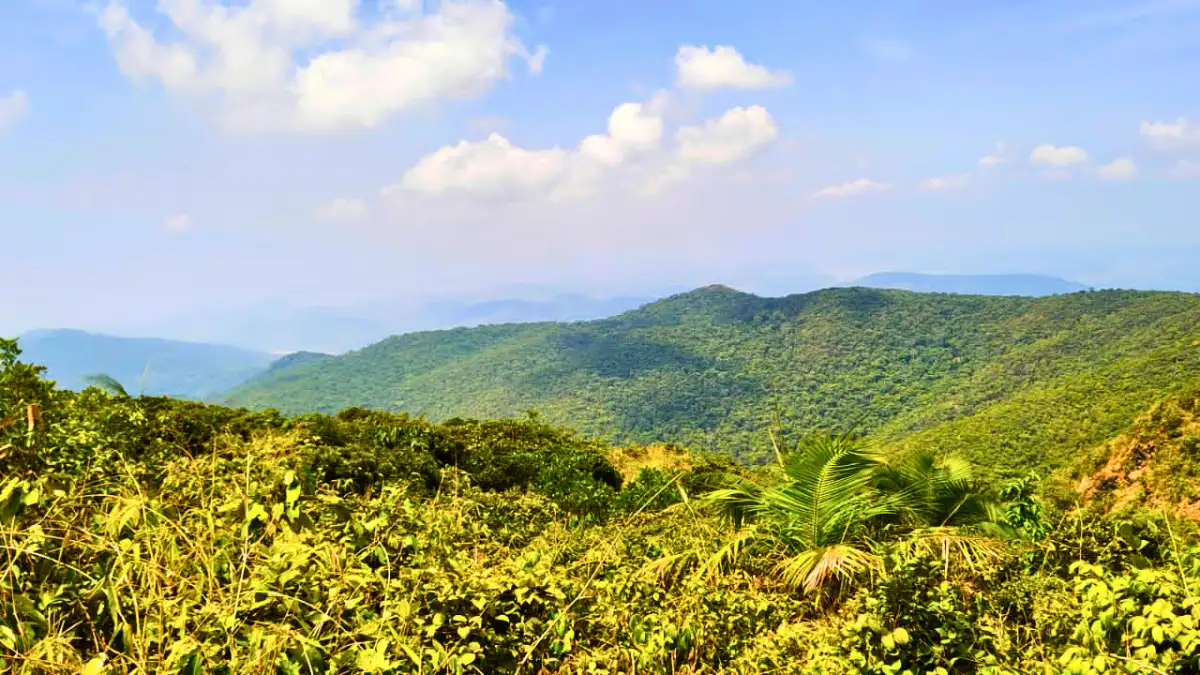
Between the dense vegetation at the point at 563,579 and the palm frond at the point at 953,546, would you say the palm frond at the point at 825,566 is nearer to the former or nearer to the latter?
the dense vegetation at the point at 563,579

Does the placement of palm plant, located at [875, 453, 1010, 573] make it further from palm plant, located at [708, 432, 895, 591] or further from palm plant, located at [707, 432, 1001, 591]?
palm plant, located at [708, 432, 895, 591]

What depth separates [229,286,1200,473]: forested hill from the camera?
41.3m

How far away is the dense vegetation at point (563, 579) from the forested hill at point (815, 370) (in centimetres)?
2125

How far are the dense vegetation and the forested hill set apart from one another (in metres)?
21.2

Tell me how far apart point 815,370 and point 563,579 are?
88.2 meters

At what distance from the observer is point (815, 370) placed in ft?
287

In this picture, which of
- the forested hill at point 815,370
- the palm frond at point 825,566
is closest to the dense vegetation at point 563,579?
the palm frond at point 825,566

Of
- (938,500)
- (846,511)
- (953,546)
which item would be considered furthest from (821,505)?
(938,500)

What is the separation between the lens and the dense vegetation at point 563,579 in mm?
2584

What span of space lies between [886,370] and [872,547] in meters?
85.5

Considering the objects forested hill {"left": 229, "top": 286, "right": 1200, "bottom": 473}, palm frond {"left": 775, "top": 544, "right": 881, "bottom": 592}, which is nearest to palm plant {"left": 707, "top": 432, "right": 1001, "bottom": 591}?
palm frond {"left": 775, "top": 544, "right": 881, "bottom": 592}

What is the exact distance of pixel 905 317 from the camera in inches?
3804

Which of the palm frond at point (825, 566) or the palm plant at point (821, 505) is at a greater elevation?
the palm plant at point (821, 505)

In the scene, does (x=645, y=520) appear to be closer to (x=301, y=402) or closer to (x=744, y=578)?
(x=744, y=578)
